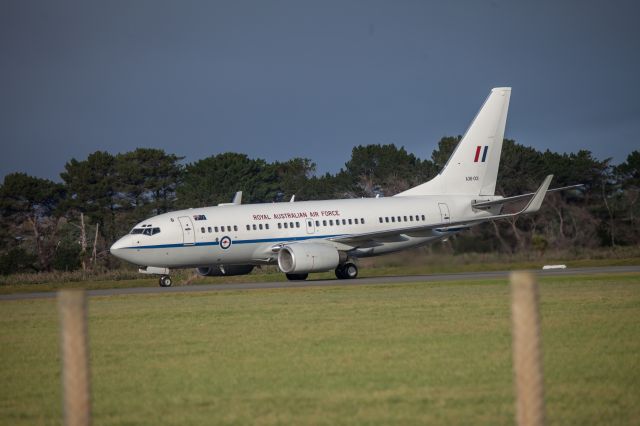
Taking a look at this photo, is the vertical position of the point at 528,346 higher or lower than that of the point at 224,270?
lower

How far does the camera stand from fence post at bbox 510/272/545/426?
647cm

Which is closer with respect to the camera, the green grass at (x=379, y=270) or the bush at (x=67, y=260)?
the green grass at (x=379, y=270)

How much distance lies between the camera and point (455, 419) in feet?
33.8

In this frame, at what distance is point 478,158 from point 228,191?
139ft

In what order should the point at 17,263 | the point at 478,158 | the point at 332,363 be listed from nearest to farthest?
the point at 332,363 < the point at 478,158 < the point at 17,263

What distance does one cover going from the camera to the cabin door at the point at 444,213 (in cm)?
4350

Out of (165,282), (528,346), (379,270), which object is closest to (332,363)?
(528,346)

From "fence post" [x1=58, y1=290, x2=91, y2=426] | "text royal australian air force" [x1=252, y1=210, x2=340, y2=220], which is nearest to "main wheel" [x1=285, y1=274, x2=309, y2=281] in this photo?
"text royal australian air force" [x1=252, y1=210, x2=340, y2=220]

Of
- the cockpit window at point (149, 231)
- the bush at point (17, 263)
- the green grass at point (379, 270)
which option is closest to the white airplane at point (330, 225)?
the cockpit window at point (149, 231)

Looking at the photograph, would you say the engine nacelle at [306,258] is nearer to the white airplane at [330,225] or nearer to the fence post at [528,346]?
the white airplane at [330,225]

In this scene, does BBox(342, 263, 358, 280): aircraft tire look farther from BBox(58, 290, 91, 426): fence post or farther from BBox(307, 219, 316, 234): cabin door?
BBox(58, 290, 91, 426): fence post

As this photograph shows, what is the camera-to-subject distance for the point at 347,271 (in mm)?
40812

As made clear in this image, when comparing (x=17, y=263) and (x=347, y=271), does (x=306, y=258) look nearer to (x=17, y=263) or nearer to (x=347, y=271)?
(x=347, y=271)

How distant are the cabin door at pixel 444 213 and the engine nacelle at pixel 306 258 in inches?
236
